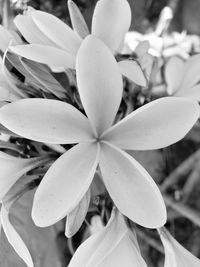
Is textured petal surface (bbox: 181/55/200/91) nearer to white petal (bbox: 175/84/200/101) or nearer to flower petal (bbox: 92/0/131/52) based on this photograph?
white petal (bbox: 175/84/200/101)

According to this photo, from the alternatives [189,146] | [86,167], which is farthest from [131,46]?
[86,167]

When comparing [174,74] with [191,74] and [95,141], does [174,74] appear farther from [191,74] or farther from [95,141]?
[95,141]

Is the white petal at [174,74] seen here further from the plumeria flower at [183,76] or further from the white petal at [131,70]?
the white petal at [131,70]

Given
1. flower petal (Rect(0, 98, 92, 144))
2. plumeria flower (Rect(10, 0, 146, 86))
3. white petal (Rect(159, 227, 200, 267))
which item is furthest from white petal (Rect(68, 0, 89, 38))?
white petal (Rect(159, 227, 200, 267))

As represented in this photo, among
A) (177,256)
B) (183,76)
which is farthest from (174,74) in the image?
(177,256)

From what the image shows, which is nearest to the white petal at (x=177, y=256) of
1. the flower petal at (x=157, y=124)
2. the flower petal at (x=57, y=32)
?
the flower petal at (x=157, y=124)
